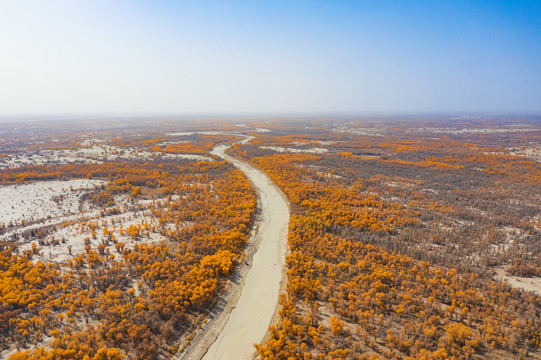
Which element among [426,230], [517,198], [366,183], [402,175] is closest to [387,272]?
[426,230]

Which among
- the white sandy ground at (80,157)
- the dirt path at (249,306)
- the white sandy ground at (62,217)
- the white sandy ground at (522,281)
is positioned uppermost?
the white sandy ground at (80,157)

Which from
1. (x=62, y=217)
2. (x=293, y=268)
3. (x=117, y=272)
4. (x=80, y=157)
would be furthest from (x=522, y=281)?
(x=80, y=157)

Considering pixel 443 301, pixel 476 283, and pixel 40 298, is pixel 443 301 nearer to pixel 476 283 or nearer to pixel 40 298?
pixel 476 283

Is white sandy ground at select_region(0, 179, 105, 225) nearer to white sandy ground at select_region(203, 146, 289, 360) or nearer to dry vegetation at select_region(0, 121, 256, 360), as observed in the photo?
dry vegetation at select_region(0, 121, 256, 360)

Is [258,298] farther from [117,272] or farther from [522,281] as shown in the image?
[522,281]

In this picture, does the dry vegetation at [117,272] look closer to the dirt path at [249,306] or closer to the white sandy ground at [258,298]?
the dirt path at [249,306]

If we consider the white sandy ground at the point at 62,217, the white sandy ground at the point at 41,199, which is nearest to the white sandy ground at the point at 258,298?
the white sandy ground at the point at 62,217

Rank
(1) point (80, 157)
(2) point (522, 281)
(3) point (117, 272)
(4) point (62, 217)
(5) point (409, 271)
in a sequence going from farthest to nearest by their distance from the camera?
(1) point (80, 157)
(4) point (62, 217)
(5) point (409, 271)
(3) point (117, 272)
(2) point (522, 281)
